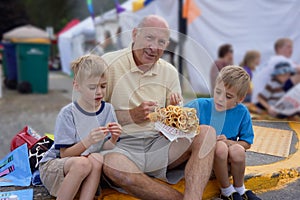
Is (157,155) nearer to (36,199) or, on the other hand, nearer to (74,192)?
Result: (74,192)

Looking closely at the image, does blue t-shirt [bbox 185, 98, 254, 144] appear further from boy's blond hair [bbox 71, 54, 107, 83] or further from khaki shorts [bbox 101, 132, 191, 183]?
boy's blond hair [bbox 71, 54, 107, 83]

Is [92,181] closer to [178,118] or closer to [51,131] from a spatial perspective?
[178,118]

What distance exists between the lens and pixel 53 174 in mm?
2426

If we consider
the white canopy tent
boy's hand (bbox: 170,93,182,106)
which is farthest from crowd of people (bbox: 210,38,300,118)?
boy's hand (bbox: 170,93,182,106)

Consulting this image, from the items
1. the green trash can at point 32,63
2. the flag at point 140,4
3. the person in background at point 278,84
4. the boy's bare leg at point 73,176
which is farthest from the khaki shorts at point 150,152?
the green trash can at point 32,63

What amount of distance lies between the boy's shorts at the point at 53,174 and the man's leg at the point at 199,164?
81 cm

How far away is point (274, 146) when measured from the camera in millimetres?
4047

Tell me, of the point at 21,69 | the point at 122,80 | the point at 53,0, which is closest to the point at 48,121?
the point at 21,69

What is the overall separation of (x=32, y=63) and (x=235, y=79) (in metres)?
8.22

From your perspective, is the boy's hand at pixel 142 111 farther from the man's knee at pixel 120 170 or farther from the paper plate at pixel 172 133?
the man's knee at pixel 120 170

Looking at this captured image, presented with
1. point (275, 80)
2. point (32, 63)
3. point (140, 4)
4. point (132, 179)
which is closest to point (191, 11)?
point (140, 4)

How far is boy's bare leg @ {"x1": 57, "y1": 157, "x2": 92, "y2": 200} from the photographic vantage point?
2305mm

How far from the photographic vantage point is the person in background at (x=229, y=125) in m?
2.68

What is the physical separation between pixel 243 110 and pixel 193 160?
2.19 ft
